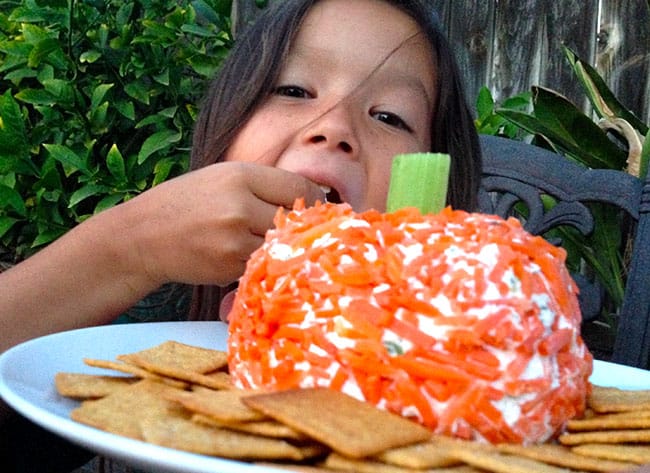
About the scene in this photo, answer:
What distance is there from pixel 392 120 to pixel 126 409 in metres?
0.89

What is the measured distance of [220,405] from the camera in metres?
0.65

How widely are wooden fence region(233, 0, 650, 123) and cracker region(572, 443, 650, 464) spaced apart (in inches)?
89.3

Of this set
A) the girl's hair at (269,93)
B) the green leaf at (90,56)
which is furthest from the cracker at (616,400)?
the green leaf at (90,56)

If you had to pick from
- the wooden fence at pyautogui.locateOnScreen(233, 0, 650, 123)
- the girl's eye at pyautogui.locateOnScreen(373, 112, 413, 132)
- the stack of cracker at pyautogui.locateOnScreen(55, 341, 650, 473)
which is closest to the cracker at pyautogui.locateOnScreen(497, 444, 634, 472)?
the stack of cracker at pyautogui.locateOnScreen(55, 341, 650, 473)

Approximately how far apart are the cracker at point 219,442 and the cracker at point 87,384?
168 mm

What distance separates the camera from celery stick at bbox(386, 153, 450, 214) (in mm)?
876

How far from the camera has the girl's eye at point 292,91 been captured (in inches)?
54.7

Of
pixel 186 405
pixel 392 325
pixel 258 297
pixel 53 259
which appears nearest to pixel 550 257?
pixel 392 325

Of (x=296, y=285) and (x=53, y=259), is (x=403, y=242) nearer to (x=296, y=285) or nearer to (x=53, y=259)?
(x=296, y=285)

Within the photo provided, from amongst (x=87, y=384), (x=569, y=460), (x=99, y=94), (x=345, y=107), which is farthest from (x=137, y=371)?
(x=99, y=94)

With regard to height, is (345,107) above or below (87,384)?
above

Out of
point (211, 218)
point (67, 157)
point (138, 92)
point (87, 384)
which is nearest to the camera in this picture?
point (87, 384)

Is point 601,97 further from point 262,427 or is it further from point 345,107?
point 262,427

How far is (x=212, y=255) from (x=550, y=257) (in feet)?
1.50
